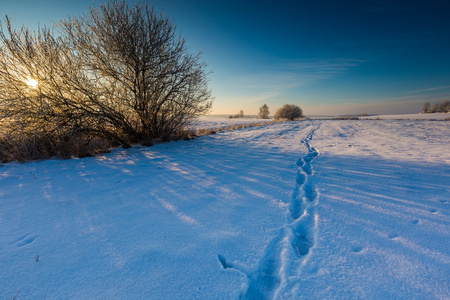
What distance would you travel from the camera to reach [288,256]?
4.94 ft

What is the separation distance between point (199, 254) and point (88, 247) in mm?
1030

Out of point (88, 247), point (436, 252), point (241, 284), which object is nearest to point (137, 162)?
point (88, 247)

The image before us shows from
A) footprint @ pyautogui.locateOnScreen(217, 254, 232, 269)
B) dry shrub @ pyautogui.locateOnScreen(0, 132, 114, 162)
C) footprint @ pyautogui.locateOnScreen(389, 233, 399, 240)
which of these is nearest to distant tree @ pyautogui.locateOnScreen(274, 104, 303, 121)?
dry shrub @ pyautogui.locateOnScreen(0, 132, 114, 162)

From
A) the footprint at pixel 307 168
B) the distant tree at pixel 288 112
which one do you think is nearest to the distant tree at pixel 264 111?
the distant tree at pixel 288 112

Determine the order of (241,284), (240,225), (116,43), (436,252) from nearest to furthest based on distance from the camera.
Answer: (241,284)
(436,252)
(240,225)
(116,43)

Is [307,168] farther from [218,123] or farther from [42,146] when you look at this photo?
[218,123]

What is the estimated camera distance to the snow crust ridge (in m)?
1.24

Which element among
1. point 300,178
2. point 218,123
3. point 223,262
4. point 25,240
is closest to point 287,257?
point 223,262

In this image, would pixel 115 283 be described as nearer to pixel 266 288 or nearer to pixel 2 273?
pixel 2 273

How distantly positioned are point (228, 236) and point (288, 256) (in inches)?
22.2

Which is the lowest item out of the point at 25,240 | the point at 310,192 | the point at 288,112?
the point at 310,192

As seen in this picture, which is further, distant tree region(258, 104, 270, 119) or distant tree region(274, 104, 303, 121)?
distant tree region(258, 104, 270, 119)

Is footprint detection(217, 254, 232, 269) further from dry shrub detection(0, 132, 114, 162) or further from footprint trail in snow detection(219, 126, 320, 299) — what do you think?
dry shrub detection(0, 132, 114, 162)

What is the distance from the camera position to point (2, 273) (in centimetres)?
136
